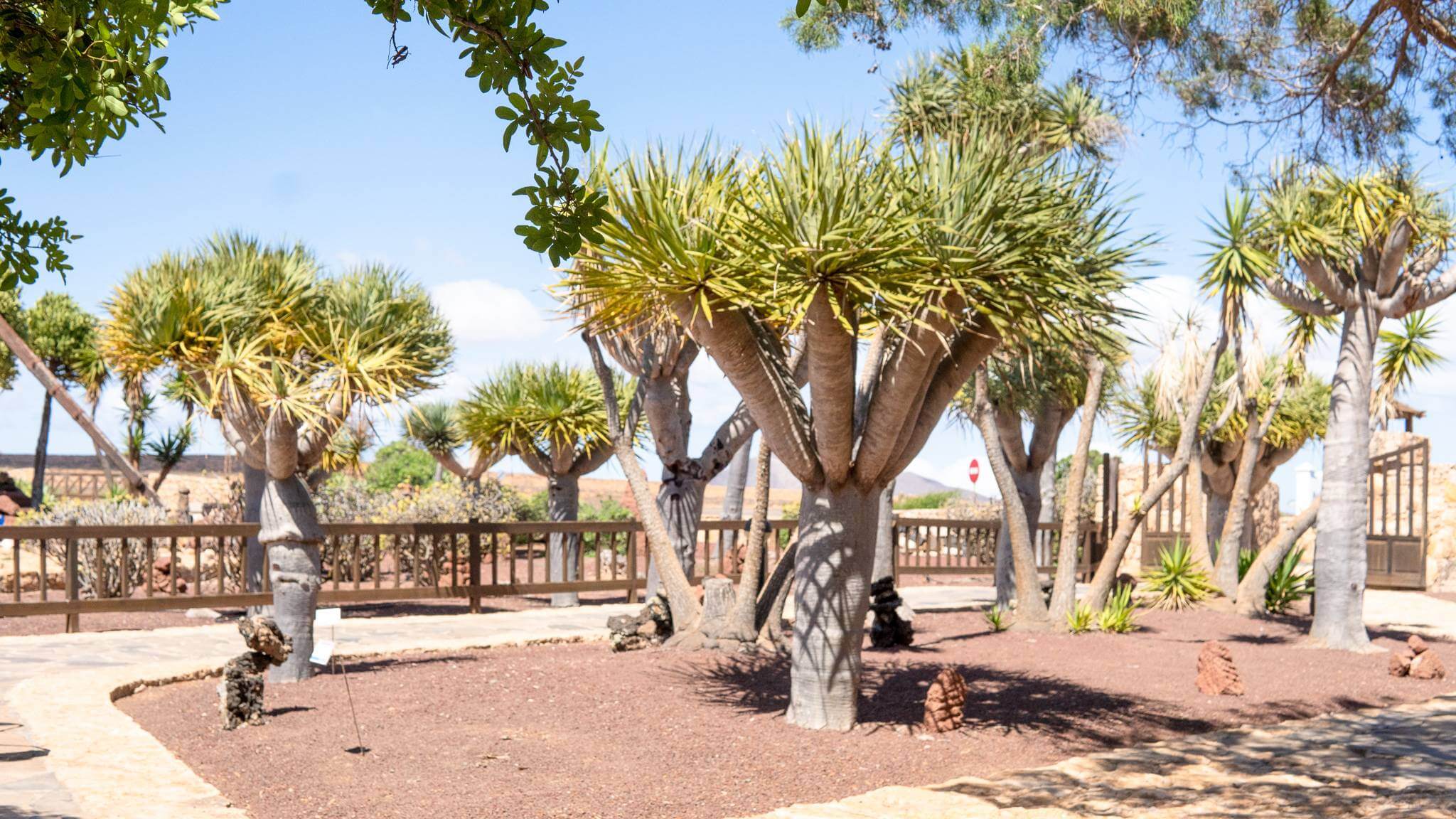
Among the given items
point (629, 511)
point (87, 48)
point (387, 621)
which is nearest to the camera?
point (87, 48)

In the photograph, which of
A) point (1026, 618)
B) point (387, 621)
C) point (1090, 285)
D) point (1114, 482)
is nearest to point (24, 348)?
point (387, 621)

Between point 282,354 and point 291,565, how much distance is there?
1.45 m

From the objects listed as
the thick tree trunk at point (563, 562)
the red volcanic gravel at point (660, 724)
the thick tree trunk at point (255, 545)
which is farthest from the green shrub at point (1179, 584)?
the thick tree trunk at point (255, 545)

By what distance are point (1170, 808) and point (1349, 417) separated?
7.30m

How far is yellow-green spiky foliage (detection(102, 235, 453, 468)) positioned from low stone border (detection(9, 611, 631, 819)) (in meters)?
1.72

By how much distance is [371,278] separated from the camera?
352 inches

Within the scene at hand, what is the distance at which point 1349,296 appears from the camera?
11570 millimetres

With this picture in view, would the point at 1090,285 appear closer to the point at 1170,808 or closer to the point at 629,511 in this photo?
the point at 1170,808

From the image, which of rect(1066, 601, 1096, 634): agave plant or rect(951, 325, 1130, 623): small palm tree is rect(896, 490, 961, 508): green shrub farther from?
rect(1066, 601, 1096, 634): agave plant

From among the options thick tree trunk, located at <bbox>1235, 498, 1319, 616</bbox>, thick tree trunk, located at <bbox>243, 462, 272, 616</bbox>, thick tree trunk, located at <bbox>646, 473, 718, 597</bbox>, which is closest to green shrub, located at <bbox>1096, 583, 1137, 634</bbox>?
thick tree trunk, located at <bbox>1235, 498, 1319, 616</bbox>

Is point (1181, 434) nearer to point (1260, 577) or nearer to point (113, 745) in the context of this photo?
point (1260, 577)

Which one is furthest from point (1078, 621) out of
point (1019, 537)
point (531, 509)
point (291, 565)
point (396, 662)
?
point (531, 509)

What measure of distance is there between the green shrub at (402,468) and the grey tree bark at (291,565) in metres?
27.0

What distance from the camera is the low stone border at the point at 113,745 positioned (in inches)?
205
